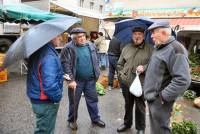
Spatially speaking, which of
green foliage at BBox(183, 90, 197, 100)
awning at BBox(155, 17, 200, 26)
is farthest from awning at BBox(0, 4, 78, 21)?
green foliage at BBox(183, 90, 197, 100)

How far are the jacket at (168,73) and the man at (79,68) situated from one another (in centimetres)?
163

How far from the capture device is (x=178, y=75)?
3.46 meters

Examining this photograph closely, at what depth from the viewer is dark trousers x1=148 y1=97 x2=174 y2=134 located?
377 centimetres

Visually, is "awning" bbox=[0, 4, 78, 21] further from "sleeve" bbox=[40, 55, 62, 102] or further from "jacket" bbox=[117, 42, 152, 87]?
"sleeve" bbox=[40, 55, 62, 102]

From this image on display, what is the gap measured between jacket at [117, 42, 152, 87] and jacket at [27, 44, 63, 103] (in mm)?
1557

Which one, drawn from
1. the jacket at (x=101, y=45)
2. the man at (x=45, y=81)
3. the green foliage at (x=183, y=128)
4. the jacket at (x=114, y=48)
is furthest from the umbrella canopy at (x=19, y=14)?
the man at (x=45, y=81)

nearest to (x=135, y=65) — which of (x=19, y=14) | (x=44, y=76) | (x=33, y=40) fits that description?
(x=44, y=76)

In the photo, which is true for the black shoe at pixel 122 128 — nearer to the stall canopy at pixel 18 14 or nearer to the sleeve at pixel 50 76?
the sleeve at pixel 50 76

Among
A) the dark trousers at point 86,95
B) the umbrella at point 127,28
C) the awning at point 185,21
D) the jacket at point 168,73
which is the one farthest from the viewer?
the awning at point 185,21

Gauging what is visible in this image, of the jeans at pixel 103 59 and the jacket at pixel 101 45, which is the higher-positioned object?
the jacket at pixel 101 45

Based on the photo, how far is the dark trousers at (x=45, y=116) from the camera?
3.79 m

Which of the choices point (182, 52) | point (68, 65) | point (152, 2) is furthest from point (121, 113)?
point (152, 2)

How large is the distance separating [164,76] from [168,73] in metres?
0.06

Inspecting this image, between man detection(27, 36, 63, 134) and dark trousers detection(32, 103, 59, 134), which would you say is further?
dark trousers detection(32, 103, 59, 134)
